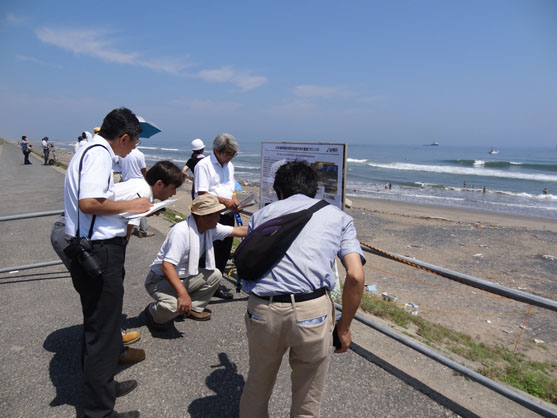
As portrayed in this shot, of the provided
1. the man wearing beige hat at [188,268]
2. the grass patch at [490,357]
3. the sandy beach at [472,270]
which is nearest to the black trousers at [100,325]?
the man wearing beige hat at [188,268]

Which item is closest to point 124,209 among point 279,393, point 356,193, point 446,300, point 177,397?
point 177,397

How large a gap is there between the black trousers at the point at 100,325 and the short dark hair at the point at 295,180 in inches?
44.6

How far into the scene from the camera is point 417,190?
91.1 ft

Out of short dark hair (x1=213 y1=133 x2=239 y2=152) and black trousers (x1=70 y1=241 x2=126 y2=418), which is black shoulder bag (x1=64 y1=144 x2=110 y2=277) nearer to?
black trousers (x1=70 y1=241 x2=126 y2=418)

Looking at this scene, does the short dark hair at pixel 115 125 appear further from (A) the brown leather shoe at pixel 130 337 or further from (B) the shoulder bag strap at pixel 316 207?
(A) the brown leather shoe at pixel 130 337

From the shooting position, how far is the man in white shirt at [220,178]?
4125 millimetres

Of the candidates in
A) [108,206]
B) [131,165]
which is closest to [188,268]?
[108,206]

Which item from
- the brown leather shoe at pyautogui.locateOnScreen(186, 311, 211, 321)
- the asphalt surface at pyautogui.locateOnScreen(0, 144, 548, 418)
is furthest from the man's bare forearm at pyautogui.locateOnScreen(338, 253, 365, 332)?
the brown leather shoe at pyautogui.locateOnScreen(186, 311, 211, 321)

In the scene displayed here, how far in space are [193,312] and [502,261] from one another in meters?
8.74

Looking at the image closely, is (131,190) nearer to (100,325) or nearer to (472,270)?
(100,325)

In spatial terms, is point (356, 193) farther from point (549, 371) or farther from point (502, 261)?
point (549, 371)

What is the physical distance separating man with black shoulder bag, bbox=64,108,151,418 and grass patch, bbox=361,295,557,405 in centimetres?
312

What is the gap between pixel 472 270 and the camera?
848 cm

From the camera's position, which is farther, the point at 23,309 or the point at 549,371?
the point at 549,371
